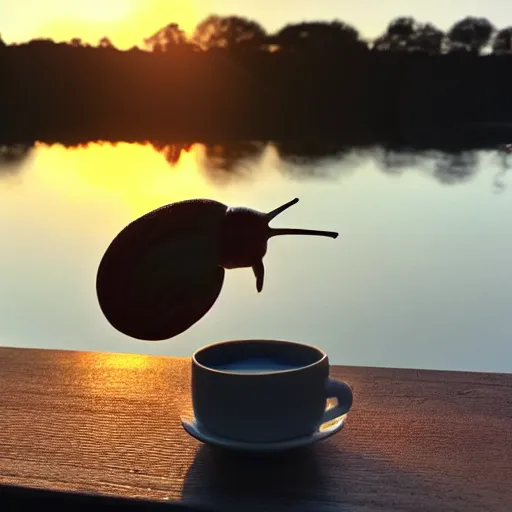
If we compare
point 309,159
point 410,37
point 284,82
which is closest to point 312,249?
point 309,159

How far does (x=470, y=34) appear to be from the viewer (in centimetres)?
160

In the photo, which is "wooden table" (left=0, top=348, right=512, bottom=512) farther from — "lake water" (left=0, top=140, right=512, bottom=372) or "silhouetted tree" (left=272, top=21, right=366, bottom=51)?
"silhouetted tree" (left=272, top=21, right=366, bottom=51)

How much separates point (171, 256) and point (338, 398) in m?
0.18

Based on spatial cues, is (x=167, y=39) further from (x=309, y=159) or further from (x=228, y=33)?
(x=309, y=159)

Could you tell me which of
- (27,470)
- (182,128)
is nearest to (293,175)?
(182,128)

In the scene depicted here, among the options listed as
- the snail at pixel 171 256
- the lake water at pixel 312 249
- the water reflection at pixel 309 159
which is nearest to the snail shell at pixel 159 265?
the snail at pixel 171 256

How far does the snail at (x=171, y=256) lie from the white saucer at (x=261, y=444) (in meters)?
0.10

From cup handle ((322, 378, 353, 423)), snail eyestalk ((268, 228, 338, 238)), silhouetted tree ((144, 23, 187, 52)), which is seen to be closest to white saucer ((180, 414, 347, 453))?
cup handle ((322, 378, 353, 423))

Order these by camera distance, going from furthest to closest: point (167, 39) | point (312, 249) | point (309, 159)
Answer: point (312, 249), point (309, 159), point (167, 39)

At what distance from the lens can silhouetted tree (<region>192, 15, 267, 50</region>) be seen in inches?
63.2

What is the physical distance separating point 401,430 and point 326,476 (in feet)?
0.37

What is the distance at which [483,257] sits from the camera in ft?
6.15

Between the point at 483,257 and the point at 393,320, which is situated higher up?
the point at 483,257

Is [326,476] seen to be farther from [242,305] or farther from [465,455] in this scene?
[242,305]
